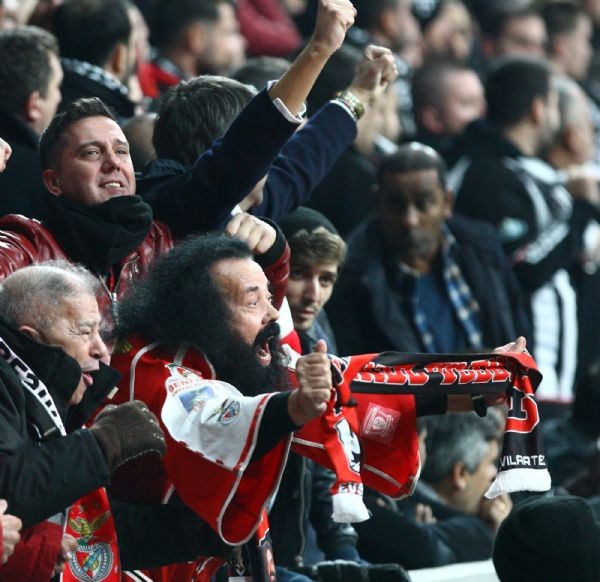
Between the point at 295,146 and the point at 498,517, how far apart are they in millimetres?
1945

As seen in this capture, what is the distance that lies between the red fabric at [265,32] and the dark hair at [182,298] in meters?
5.51

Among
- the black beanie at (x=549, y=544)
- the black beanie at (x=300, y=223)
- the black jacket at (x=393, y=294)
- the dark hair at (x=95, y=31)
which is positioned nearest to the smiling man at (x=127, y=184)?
the black beanie at (x=300, y=223)

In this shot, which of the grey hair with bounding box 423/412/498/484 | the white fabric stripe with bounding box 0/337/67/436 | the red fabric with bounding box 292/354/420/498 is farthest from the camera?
the grey hair with bounding box 423/412/498/484

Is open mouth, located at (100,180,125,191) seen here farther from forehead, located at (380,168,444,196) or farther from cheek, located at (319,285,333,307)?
forehead, located at (380,168,444,196)

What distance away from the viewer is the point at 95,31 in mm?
6387

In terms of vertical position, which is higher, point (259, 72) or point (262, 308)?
point (262, 308)

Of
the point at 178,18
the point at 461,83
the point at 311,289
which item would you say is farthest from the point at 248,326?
the point at 461,83

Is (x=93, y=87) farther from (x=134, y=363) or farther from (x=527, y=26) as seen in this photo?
Result: (x=527, y=26)

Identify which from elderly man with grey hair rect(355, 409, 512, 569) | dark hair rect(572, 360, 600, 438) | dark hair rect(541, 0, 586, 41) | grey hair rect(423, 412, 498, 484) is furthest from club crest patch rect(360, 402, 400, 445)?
dark hair rect(541, 0, 586, 41)

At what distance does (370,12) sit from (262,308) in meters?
5.33

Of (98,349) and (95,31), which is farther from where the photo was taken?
(95,31)

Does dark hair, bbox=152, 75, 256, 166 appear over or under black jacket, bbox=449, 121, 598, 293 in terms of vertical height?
over

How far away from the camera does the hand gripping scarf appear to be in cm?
421

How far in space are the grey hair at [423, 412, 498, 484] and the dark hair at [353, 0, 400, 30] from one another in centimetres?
356
